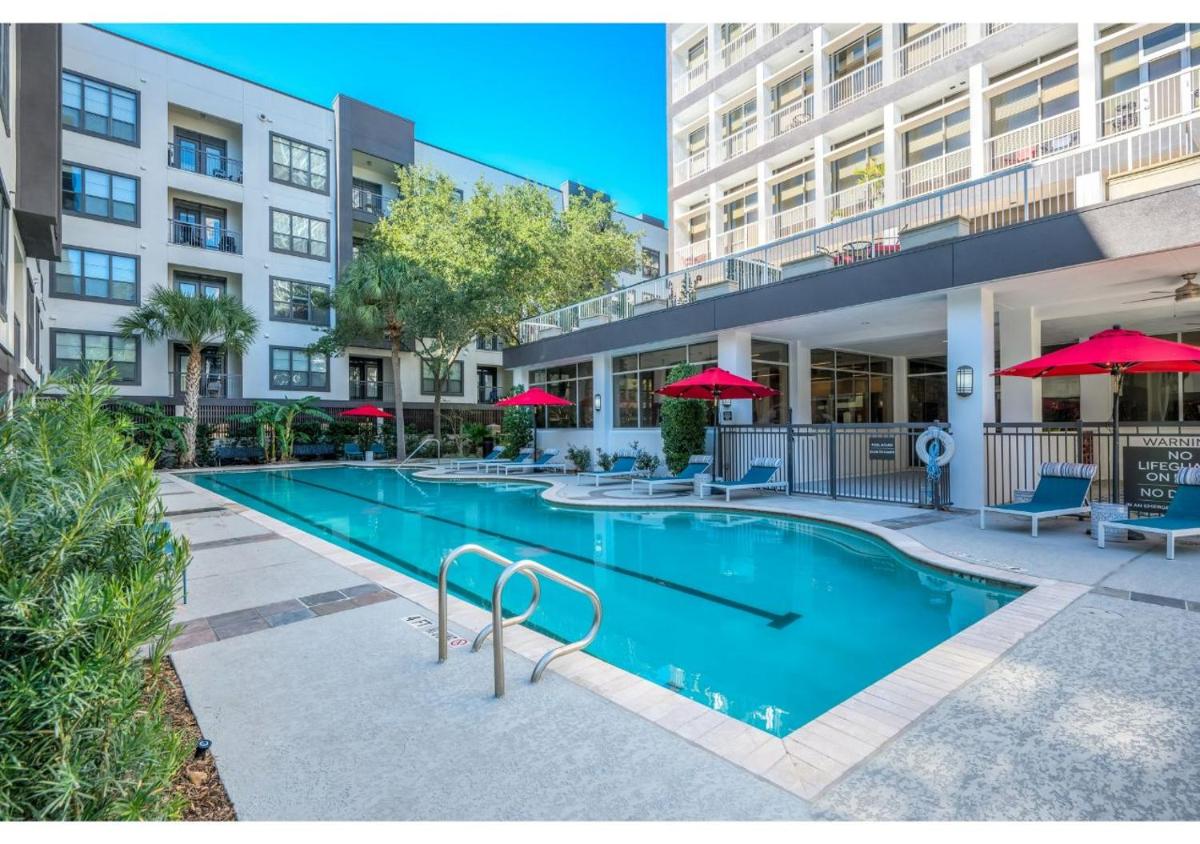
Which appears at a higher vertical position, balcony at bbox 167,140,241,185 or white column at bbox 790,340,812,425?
balcony at bbox 167,140,241,185

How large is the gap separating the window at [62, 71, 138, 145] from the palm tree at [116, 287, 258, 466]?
19.3 feet

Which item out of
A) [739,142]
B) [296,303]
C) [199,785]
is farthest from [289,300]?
[199,785]

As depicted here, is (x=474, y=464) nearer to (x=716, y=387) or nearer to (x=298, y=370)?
(x=716, y=387)

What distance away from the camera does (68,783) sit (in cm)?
171

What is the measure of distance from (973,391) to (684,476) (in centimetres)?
588

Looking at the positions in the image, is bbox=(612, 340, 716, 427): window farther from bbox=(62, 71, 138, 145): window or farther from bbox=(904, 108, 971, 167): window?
bbox=(62, 71, 138, 145): window

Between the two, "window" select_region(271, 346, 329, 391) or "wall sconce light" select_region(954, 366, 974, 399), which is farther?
"window" select_region(271, 346, 329, 391)

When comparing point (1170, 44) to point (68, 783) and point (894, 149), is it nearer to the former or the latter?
point (894, 149)

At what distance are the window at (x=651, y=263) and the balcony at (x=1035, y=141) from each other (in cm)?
2072

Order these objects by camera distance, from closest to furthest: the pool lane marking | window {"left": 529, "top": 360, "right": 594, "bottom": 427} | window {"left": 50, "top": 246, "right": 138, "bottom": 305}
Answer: the pool lane marking → window {"left": 529, "top": 360, "right": 594, "bottom": 427} → window {"left": 50, "top": 246, "right": 138, "bottom": 305}

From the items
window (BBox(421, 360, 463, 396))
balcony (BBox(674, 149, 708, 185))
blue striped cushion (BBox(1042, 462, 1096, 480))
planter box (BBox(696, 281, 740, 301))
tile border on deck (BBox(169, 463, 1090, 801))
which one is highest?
balcony (BBox(674, 149, 708, 185))

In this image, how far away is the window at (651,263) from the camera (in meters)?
36.4

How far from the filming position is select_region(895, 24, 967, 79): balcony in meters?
16.7

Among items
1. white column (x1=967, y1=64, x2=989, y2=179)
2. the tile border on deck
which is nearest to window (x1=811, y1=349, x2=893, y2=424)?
white column (x1=967, y1=64, x2=989, y2=179)
